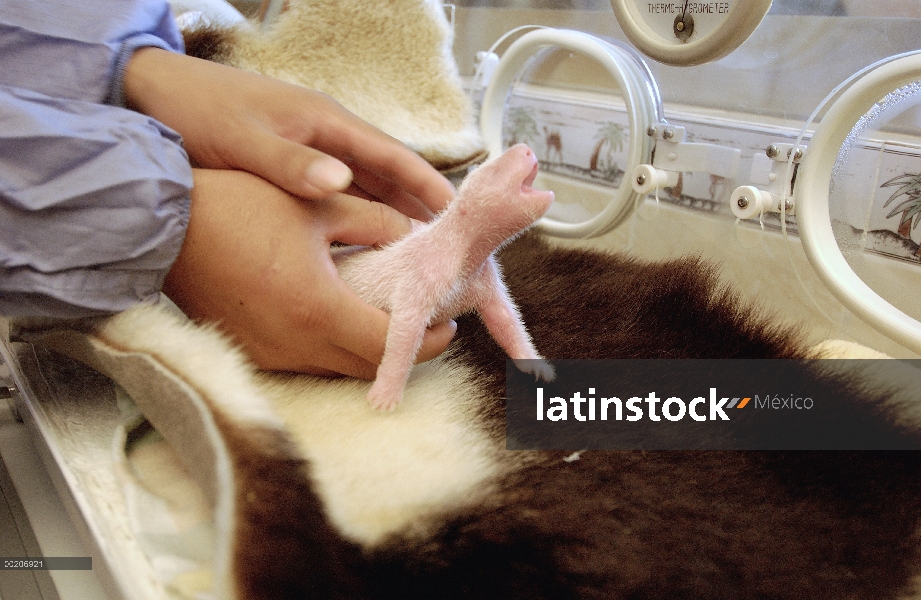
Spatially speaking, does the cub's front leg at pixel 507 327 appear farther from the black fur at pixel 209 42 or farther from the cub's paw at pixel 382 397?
the black fur at pixel 209 42

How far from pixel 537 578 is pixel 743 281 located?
55 centimetres

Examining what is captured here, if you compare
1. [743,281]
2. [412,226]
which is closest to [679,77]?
[743,281]

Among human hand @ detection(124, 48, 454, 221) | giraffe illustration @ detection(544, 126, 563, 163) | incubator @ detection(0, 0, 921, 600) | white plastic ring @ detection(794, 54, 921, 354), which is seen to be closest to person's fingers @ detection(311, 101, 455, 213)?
human hand @ detection(124, 48, 454, 221)

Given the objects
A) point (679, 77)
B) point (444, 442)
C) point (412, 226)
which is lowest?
point (444, 442)

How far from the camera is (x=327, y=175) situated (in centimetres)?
44

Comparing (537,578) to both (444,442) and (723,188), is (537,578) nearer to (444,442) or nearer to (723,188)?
(444,442)

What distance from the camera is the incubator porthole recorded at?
848mm

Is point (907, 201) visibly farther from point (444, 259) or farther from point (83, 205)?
point (83, 205)

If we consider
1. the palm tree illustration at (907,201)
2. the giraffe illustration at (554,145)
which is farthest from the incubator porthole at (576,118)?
the palm tree illustration at (907,201)

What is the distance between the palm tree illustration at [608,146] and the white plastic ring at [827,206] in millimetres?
333

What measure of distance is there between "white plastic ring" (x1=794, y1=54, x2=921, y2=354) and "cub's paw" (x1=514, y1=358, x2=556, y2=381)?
358mm

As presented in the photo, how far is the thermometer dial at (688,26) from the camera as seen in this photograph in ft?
2.09

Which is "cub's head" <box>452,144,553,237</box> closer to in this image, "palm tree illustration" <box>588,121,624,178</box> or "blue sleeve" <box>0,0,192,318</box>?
"blue sleeve" <box>0,0,192,318</box>

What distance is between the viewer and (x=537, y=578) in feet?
1.08
